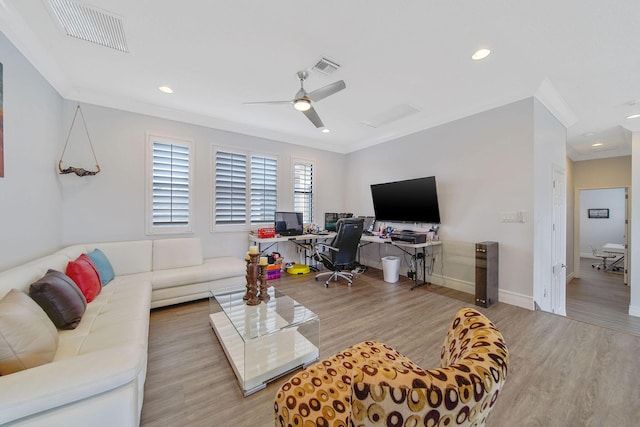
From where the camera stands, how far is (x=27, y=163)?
2387 mm

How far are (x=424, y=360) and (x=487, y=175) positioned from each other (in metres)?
2.77

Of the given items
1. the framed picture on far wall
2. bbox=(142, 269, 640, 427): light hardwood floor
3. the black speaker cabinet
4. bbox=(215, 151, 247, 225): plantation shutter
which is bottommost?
bbox=(142, 269, 640, 427): light hardwood floor

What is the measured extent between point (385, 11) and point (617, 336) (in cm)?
378

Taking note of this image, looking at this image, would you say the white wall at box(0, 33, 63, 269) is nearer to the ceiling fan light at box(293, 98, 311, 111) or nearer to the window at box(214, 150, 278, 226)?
the window at box(214, 150, 278, 226)

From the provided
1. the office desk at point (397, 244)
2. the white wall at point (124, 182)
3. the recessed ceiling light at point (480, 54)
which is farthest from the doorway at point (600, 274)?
the white wall at point (124, 182)

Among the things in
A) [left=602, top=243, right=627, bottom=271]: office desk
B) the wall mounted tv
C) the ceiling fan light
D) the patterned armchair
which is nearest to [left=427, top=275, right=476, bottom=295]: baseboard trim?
the wall mounted tv

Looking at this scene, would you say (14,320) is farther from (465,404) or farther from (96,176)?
(96,176)

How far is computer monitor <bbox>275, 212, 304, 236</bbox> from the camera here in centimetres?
471

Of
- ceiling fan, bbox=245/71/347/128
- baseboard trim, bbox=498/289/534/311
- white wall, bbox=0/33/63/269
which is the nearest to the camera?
white wall, bbox=0/33/63/269

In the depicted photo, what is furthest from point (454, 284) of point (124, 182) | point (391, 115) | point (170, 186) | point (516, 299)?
point (124, 182)

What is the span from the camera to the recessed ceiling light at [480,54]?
233 cm

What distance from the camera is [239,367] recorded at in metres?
1.87

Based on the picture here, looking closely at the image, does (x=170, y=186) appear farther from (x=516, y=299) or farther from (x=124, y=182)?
(x=516, y=299)

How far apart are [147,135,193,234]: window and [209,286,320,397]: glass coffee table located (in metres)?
2.00
